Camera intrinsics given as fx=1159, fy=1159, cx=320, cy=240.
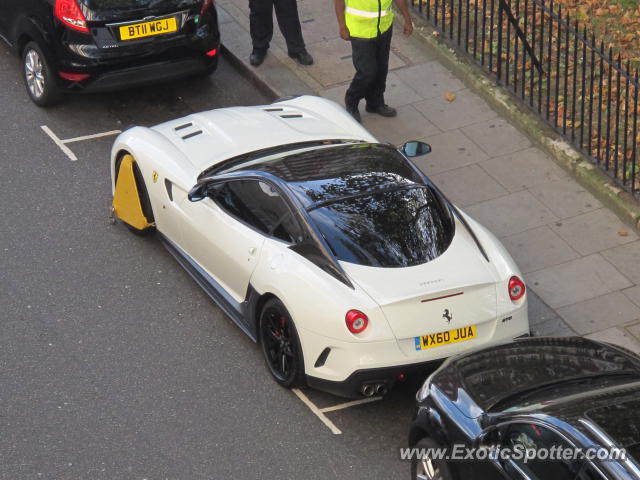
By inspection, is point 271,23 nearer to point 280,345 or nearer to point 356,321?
point 280,345

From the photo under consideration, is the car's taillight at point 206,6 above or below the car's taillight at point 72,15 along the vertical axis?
below

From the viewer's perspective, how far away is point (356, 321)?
290 inches

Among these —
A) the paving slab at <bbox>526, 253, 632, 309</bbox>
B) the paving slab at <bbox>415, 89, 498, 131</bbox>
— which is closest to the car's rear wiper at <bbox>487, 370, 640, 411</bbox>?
the paving slab at <bbox>526, 253, 632, 309</bbox>

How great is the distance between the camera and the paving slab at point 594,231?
9.83m

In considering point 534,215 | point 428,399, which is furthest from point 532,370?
point 534,215

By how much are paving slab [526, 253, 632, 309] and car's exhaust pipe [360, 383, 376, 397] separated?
2.14 meters

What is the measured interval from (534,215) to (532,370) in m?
3.74

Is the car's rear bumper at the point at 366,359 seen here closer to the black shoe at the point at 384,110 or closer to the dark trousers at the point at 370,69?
the dark trousers at the point at 370,69

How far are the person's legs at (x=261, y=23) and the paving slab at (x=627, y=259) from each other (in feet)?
15.1

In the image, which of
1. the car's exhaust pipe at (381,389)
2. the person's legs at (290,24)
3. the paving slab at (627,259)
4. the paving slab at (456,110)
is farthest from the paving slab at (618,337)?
the person's legs at (290,24)

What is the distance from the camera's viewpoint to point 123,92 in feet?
40.6

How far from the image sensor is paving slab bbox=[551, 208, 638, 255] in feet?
32.2

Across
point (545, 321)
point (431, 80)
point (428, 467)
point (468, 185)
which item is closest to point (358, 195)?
point (545, 321)

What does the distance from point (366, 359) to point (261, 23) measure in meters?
5.90
